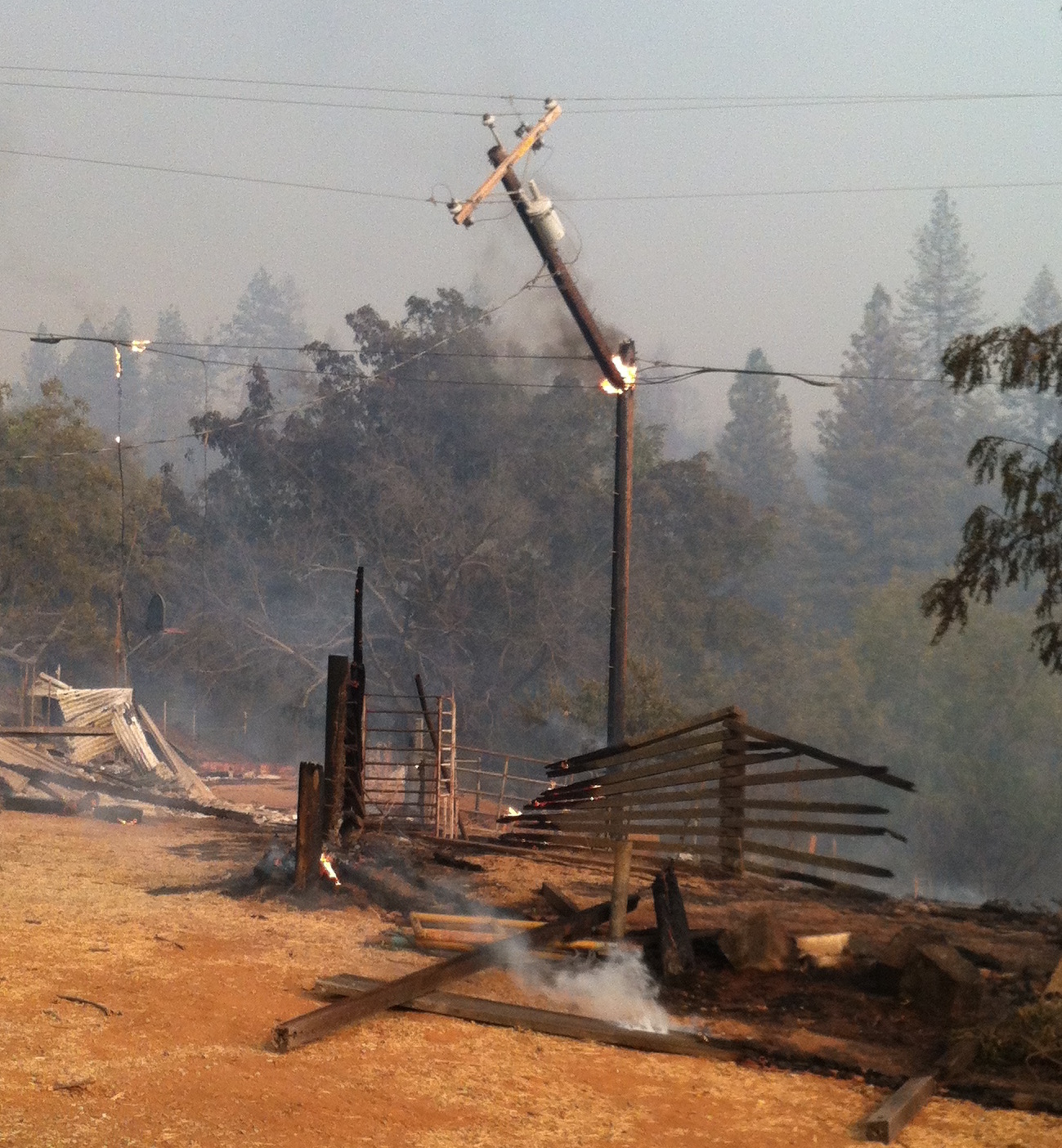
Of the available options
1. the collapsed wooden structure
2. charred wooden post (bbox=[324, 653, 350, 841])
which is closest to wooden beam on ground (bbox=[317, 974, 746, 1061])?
charred wooden post (bbox=[324, 653, 350, 841])

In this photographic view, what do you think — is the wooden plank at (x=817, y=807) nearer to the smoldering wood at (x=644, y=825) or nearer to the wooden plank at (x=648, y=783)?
the smoldering wood at (x=644, y=825)

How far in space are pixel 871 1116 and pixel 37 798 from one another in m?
15.9

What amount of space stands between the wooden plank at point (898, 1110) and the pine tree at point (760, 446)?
72884 millimetres

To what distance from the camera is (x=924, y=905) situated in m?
11.4

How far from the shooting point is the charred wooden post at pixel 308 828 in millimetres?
10570

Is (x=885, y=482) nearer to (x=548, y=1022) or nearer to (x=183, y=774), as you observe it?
(x=183, y=774)

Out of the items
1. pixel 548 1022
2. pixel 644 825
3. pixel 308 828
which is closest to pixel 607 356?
pixel 644 825

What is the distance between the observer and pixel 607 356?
17609 millimetres

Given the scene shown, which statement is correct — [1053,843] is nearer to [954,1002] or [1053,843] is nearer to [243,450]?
[243,450]

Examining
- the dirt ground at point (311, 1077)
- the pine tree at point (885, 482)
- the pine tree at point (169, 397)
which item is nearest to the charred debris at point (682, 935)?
the dirt ground at point (311, 1077)

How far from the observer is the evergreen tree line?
131 feet

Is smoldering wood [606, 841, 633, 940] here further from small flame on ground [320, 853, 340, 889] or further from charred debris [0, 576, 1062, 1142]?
small flame on ground [320, 853, 340, 889]

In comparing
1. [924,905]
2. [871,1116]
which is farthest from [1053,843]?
[871,1116]

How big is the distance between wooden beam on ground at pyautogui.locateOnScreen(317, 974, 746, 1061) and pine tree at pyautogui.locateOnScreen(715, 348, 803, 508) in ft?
236
